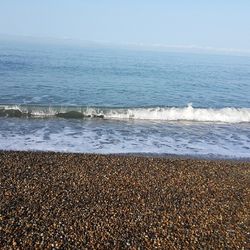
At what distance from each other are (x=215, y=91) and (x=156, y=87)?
4981 mm

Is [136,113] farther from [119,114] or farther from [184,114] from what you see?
[184,114]

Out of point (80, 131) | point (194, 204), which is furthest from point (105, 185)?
point (80, 131)

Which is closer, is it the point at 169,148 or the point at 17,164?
the point at 17,164

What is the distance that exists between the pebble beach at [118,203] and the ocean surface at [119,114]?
296 centimetres

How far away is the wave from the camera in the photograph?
73.6 ft

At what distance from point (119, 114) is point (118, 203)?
46.9ft

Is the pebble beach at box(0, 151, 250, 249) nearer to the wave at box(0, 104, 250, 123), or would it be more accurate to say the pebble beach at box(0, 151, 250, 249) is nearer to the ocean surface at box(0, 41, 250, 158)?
the ocean surface at box(0, 41, 250, 158)

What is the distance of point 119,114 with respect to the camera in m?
23.6

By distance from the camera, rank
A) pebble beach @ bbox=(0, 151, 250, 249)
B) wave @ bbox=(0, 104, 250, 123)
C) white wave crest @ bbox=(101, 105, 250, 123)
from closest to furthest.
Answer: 1. pebble beach @ bbox=(0, 151, 250, 249)
2. wave @ bbox=(0, 104, 250, 123)
3. white wave crest @ bbox=(101, 105, 250, 123)

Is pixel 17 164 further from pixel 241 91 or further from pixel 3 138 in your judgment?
pixel 241 91

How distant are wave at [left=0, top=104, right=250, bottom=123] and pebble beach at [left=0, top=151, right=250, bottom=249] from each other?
9.28 meters

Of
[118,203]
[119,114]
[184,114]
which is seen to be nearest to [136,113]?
[119,114]

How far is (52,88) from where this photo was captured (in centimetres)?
3006

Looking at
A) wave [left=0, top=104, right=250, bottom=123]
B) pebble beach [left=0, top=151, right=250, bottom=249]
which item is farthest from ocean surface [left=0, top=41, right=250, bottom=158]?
pebble beach [left=0, top=151, right=250, bottom=249]
